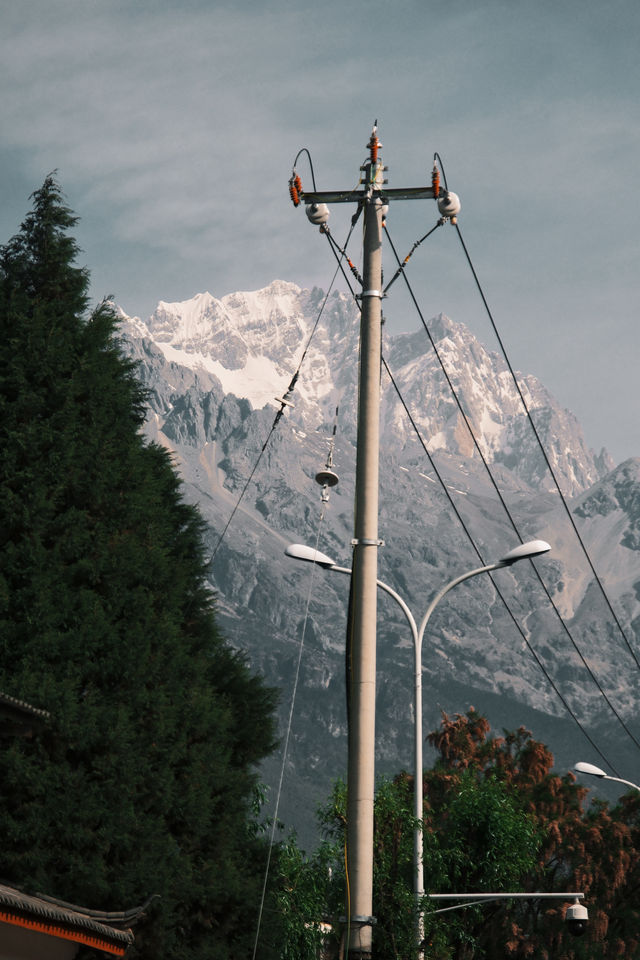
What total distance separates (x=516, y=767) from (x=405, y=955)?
39.9 metres

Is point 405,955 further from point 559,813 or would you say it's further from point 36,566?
point 559,813

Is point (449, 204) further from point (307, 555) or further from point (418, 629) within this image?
point (418, 629)

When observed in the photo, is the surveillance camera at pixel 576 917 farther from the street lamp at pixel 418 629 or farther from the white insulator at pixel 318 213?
the white insulator at pixel 318 213

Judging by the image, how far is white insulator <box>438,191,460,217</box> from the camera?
53.0 feet

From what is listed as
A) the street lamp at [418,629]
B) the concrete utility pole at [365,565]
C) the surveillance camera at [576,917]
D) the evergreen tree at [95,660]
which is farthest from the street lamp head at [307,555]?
the surveillance camera at [576,917]

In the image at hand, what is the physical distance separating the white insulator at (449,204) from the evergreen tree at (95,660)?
950 cm

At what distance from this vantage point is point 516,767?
196 ft

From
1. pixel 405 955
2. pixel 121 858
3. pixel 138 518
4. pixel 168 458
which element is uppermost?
pixel 168 458

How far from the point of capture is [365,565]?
14.6 m

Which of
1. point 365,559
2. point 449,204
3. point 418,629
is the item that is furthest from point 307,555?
point 418,629

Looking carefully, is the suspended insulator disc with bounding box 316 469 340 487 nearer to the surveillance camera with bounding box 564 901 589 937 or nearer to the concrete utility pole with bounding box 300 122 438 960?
the concrete utility pole with bounding box 300 122 438 960

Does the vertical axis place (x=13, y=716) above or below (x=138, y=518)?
below

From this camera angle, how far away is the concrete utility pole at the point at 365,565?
1341 centimetres

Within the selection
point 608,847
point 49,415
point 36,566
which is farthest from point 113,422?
point 608,847
